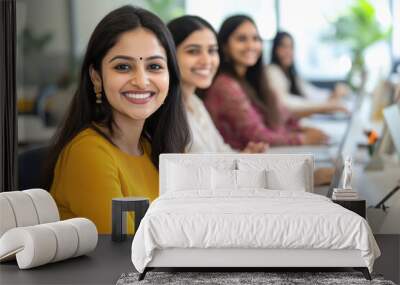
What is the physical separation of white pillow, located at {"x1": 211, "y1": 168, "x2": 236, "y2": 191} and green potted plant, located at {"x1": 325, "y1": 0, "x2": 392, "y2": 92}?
5.30 ft

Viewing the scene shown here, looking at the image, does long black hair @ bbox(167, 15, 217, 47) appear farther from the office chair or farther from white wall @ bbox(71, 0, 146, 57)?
the office chair

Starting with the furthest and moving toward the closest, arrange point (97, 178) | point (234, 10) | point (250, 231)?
point (234, 10)
point (97, 178)
point (250, 231)

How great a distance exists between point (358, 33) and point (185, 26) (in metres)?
1.55

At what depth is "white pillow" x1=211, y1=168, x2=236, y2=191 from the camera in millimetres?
6562

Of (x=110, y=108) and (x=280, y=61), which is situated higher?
(x=280, y=61)

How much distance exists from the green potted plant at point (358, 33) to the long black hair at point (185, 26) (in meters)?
1.12

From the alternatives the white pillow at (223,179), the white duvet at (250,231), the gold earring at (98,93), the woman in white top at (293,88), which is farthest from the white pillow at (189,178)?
the white duvet at (250,231)

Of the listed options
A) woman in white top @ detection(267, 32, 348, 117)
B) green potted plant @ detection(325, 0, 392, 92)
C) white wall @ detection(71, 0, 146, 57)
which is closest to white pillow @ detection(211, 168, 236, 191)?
woman in white top @ detection(267, 32, 348, 117)

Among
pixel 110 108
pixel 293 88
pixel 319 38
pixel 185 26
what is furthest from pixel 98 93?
pixel 319 38

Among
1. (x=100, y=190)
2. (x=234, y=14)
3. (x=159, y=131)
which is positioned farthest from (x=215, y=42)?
(x=100, y=190)

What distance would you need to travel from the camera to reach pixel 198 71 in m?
7.43

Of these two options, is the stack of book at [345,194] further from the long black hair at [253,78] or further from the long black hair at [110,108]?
the long black hair at [110,108]

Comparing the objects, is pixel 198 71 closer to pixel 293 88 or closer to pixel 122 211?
pixel 293 88

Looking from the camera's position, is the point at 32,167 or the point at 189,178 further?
the point at 32,167
